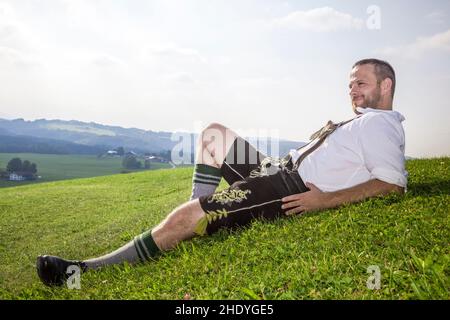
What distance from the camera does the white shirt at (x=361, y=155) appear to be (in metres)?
5.11

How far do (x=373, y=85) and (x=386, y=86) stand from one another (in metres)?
0.23

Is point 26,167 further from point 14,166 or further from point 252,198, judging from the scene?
point 252,198

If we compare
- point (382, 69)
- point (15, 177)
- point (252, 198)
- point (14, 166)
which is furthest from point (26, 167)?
point (382, 69)

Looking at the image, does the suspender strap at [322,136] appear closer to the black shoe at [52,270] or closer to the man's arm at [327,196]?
the man's arm at [327,196]

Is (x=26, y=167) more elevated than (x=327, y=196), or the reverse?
(x=327, y=196)

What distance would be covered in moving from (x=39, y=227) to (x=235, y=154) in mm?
9595

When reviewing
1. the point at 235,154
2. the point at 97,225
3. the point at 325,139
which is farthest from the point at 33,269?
the point at 325,139

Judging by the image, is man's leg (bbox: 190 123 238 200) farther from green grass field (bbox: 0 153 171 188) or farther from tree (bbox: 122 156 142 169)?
tree (bbox: 122 156 142 169)

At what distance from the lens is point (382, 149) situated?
5078 millimetres

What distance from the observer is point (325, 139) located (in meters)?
5.61

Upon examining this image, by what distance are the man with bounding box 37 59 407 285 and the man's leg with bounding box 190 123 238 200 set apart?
0.04 m

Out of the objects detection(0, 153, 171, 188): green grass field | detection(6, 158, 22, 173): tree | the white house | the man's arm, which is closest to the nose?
the man's arm
